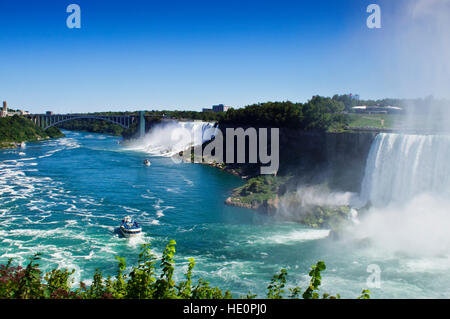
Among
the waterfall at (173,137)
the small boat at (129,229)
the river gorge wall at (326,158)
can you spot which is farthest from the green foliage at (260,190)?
the waterfall at (173,137)

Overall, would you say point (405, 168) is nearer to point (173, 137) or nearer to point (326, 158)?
point (326, 158)

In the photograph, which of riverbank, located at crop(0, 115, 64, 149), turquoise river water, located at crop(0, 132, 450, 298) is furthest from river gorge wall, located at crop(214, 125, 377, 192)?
riverbank, located at crop(0, 115, 64, 149)

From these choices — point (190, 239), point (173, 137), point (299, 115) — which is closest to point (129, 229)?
point (190, 239)

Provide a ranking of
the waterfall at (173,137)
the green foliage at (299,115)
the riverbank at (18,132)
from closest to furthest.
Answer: the green foliage at (299,115) < the waterfall at (173,137) < the riverbank at (18,132)

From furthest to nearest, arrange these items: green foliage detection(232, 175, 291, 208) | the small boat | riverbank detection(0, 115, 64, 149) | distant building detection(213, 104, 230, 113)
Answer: distant building detection(213, 104, 230, 113)
riverbank detection(0, 115, 64, 149)
green foliage detection(232, 175, 291, 208)
the small boat

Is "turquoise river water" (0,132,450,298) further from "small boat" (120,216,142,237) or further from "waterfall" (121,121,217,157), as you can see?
"waterfall" (121,121,217,157)

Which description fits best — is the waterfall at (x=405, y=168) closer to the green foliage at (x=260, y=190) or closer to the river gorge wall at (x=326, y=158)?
the river gorge wall at (x=326, y=158)

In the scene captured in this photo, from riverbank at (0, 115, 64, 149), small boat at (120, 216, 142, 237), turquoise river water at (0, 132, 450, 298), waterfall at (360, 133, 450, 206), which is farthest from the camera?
riverbank at (0, 115, 64, 149)
